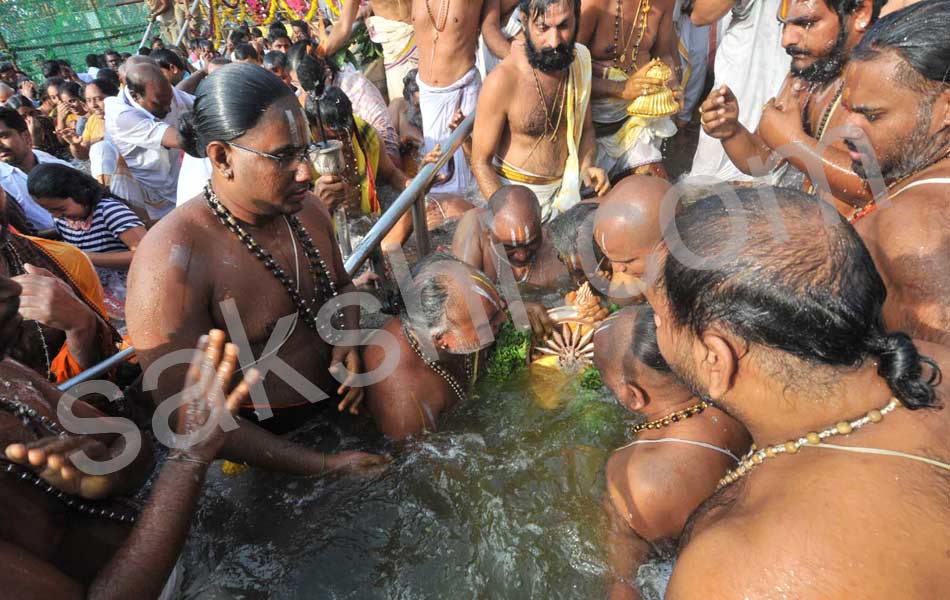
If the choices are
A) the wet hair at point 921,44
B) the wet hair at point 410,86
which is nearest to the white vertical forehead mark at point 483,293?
the wet hair at point 921,44

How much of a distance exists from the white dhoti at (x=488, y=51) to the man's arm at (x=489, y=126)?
2.01 m

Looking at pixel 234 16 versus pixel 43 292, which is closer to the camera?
pixel 43 292

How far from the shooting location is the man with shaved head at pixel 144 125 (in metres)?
5.32

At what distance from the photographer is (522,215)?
3.59m

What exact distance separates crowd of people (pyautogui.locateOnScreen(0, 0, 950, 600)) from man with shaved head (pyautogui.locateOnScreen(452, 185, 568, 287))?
23 millimetres

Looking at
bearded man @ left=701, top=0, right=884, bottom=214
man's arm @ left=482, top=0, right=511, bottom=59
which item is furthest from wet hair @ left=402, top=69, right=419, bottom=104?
bearded man @ left=701, top=0, right=884, bottom=214

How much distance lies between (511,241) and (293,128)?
180cm

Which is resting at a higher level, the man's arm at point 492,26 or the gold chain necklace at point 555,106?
the man's arm at point 492,26

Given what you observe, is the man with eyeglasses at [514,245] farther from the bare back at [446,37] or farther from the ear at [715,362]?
the bare back at [446,37]

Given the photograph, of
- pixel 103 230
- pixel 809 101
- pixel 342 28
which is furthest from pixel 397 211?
pixel 342 28

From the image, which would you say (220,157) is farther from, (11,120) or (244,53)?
(244,53)

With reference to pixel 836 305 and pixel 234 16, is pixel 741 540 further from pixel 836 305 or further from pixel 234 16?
pixel 234 16

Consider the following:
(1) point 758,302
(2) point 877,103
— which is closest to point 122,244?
(1) point 758,302

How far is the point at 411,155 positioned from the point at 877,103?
5295 millimetres
